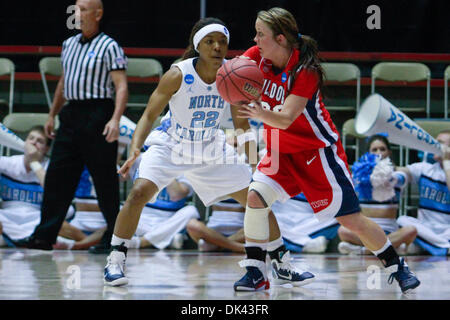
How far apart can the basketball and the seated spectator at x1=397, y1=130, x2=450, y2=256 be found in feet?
11.1

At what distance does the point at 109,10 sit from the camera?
9000mm

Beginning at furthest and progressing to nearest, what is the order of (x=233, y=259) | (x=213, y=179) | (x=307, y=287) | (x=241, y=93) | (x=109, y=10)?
(x=109, y=10), (x=233, y=259), (x=213, y=179), (x=307, y=287), (x=241, y=93)

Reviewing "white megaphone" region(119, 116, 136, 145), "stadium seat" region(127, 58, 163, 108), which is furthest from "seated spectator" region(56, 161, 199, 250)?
"stadium seat" region(127, 58, 163, 108)

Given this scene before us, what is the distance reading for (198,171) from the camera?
13.5 feet

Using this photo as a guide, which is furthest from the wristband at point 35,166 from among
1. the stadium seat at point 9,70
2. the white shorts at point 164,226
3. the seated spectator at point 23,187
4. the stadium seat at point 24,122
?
the stadium seat at point 9,70

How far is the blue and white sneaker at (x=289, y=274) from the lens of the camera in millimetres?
3893

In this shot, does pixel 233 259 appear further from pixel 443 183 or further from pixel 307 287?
pixel 443 183

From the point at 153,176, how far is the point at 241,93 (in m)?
0.93

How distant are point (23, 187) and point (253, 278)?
3607mm

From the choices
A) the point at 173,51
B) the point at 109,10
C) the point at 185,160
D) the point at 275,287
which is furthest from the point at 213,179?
the point at 109,10

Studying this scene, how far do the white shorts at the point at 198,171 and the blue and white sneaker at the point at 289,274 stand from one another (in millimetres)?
517

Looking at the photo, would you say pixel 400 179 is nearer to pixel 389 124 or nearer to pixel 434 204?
pixel 434 204

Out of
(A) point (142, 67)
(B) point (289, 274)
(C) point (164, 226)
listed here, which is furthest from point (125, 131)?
(B) point (289, 274)

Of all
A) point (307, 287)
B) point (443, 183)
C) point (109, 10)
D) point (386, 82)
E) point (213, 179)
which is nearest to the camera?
point (307, 287)
